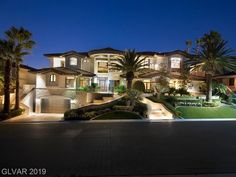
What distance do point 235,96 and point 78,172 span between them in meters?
25.7

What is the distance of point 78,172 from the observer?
6.52 metres

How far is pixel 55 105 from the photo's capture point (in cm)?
2616

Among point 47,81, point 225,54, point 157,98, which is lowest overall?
point 157,98

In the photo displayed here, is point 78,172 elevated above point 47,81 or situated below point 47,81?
below

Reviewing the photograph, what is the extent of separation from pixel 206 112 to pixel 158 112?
4.83 metres

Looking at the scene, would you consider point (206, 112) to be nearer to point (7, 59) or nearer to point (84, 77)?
point (84, 77)

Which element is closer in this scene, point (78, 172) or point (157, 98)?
point (78, 172)

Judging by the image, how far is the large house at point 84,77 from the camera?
24953mm

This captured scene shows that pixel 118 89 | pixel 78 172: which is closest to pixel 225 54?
pixel 118 89

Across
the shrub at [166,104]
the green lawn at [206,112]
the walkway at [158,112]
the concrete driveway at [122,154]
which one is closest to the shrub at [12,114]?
the concrete driveway at [122,154]

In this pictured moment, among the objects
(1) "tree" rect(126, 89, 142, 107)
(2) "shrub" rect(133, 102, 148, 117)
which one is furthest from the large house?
(2) "shrub" rect(133, 102, 148, 117)

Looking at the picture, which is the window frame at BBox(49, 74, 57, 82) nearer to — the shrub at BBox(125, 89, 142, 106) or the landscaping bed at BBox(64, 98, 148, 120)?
the landscaping bed at BBox(64, 98, 148, 120)

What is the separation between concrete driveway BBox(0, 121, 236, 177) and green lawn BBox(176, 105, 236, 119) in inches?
312

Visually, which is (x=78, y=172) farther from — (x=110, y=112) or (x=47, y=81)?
(x=47, y=81)
